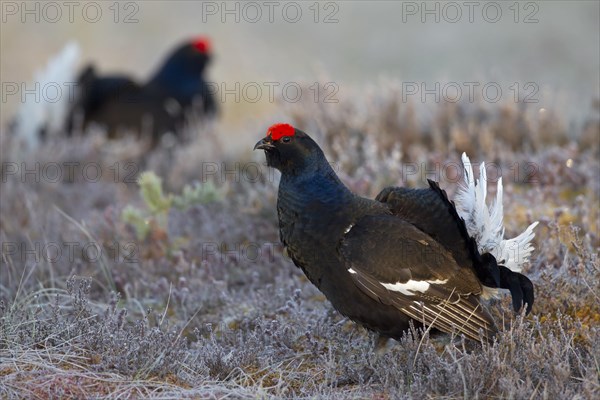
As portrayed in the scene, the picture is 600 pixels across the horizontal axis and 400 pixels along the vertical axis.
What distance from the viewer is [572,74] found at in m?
10.5

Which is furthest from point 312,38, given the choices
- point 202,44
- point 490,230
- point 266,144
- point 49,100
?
point 490,230

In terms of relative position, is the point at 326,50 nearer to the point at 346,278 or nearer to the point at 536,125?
the point at 536,125

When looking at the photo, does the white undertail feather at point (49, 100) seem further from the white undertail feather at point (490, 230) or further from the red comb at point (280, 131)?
the white undertail feather at point (490, 230)

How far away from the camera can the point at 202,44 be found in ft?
29.6

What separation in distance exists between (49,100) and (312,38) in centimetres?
611

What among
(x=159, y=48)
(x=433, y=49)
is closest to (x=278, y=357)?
(x=433, y=49)

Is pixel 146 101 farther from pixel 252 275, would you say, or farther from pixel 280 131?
pixel 280 131

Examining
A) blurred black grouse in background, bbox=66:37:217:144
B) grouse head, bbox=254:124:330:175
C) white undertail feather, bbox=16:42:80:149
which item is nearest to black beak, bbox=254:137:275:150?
grouse head, bbox=254:124:330:175

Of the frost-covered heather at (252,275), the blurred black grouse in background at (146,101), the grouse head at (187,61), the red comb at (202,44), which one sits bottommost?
the frost-covered heather at (252,275)

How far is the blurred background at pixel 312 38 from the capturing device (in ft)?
37.2

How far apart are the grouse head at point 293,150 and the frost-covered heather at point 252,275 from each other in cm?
66

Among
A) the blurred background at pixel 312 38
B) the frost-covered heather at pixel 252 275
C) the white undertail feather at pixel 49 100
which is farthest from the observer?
the blurred background at pixel 312 38

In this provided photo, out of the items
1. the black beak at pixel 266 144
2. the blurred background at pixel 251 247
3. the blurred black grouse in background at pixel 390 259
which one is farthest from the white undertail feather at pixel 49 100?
the blurred black grouse in background at pixel 390 259

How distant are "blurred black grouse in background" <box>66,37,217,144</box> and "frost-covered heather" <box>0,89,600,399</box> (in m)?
0.82
